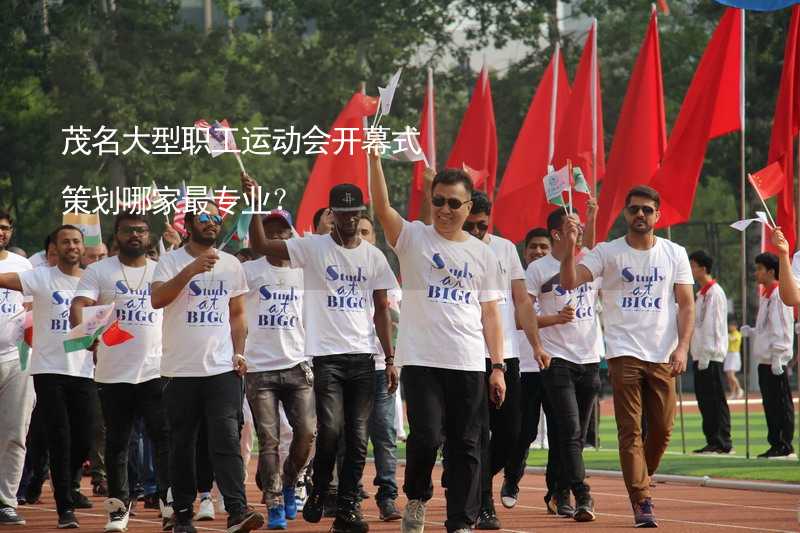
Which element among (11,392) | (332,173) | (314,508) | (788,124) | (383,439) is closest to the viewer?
(314,508)

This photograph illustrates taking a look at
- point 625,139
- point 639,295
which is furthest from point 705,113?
point 639,295

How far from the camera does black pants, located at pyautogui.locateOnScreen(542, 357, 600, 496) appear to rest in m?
11.8

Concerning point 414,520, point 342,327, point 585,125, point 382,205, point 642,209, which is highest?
point 585,125

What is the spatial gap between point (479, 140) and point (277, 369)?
1279 centimetres

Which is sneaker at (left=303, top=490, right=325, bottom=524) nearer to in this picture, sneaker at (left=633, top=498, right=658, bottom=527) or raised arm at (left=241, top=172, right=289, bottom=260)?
raised arm at (left=241, top=172, right=289, bottom=260)

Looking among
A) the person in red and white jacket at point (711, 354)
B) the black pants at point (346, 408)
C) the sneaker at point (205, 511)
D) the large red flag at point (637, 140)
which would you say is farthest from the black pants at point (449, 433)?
the large red flag at point (637, 140)

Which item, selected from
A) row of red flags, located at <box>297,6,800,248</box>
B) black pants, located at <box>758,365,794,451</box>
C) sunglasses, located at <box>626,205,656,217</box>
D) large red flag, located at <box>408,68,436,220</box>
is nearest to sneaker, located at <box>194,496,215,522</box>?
sunglasses, located at <box>626,205,656,217</box>

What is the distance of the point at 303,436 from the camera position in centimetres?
1173

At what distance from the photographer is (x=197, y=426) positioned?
35.2ft

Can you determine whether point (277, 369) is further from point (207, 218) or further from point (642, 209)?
point (642, 209)

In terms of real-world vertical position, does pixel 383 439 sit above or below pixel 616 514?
above

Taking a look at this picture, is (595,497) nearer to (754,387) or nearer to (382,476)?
(382,476)

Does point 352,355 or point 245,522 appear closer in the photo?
point 245,522

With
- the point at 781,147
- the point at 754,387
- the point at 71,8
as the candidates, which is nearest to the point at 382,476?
the point at 781,147
